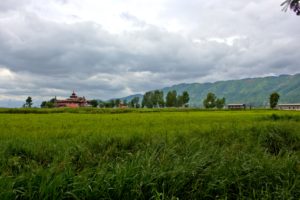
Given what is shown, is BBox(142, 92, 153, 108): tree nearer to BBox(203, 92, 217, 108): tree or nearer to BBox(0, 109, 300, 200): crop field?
BBox(203, 92, 217, 108): tree

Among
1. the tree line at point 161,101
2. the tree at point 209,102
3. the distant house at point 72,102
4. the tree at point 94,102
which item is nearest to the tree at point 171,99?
the tree line at point 161,101

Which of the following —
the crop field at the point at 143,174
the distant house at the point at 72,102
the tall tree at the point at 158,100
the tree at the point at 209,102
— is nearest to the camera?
the crop field at the point at 143,174

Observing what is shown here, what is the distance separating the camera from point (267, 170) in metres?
6.62

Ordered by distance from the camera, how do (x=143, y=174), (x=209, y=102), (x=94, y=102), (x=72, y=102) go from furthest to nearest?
(x=209, y=102), (x=94, y=102), (x=72, y=102), (x=143, y=174)

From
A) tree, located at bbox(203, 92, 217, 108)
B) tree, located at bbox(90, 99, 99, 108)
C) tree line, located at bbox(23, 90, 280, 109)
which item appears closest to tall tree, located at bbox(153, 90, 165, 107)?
tree line, located at bbox(23, 90, 280, 109)

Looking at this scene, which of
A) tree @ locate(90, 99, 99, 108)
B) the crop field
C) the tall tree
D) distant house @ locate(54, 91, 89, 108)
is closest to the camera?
the crop field

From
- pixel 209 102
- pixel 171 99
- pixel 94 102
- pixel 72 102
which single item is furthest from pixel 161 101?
pixel 72 102

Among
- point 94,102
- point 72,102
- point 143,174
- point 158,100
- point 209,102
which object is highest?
point 158,100

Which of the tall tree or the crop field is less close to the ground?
the tall tree

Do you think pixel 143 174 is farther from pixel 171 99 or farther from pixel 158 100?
pixel 158 100

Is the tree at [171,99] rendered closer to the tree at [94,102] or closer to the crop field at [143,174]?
the tree at [94,102]

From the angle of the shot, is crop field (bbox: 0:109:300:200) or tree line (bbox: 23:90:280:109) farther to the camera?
A: tree line (bbox: 23:90:280:109)

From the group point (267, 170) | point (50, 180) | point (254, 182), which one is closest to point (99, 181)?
point (50, 180)

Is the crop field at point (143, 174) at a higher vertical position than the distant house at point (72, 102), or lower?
lower
